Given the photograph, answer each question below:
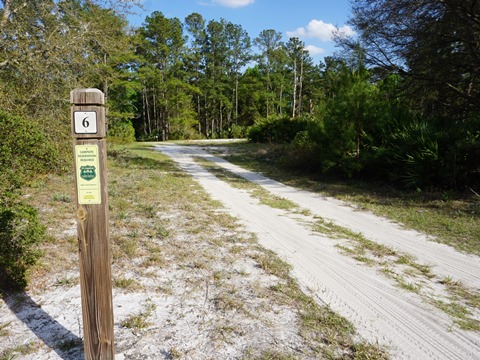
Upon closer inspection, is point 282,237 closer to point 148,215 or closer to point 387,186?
point 148,215

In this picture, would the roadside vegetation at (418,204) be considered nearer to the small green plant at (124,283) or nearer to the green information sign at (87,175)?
the small green plant at (124,283)

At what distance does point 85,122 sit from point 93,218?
645 millimetres

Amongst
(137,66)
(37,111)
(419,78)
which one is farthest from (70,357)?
(137,66)

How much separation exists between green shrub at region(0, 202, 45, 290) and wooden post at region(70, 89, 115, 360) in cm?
169

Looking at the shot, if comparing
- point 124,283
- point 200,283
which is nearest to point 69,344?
point 124,283

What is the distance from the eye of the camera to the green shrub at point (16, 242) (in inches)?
136

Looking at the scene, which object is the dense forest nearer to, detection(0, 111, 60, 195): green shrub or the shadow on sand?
detection(0, 111, 60, 195): green shrub

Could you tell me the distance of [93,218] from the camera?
89.6 inches

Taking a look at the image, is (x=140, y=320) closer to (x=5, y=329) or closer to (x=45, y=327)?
(x=45, y=327)

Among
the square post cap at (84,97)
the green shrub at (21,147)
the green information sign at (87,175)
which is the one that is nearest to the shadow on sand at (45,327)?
the green information sign at (87,175)

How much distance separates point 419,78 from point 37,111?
11.5 m

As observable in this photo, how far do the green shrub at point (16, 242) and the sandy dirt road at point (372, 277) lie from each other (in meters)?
3.00

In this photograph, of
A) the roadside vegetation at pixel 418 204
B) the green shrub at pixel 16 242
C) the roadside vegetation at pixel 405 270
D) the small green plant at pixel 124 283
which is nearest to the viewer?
Result: the roadside vegetation at pixel 405 270

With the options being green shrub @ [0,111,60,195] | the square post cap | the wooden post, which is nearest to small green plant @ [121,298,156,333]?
the wooden post
